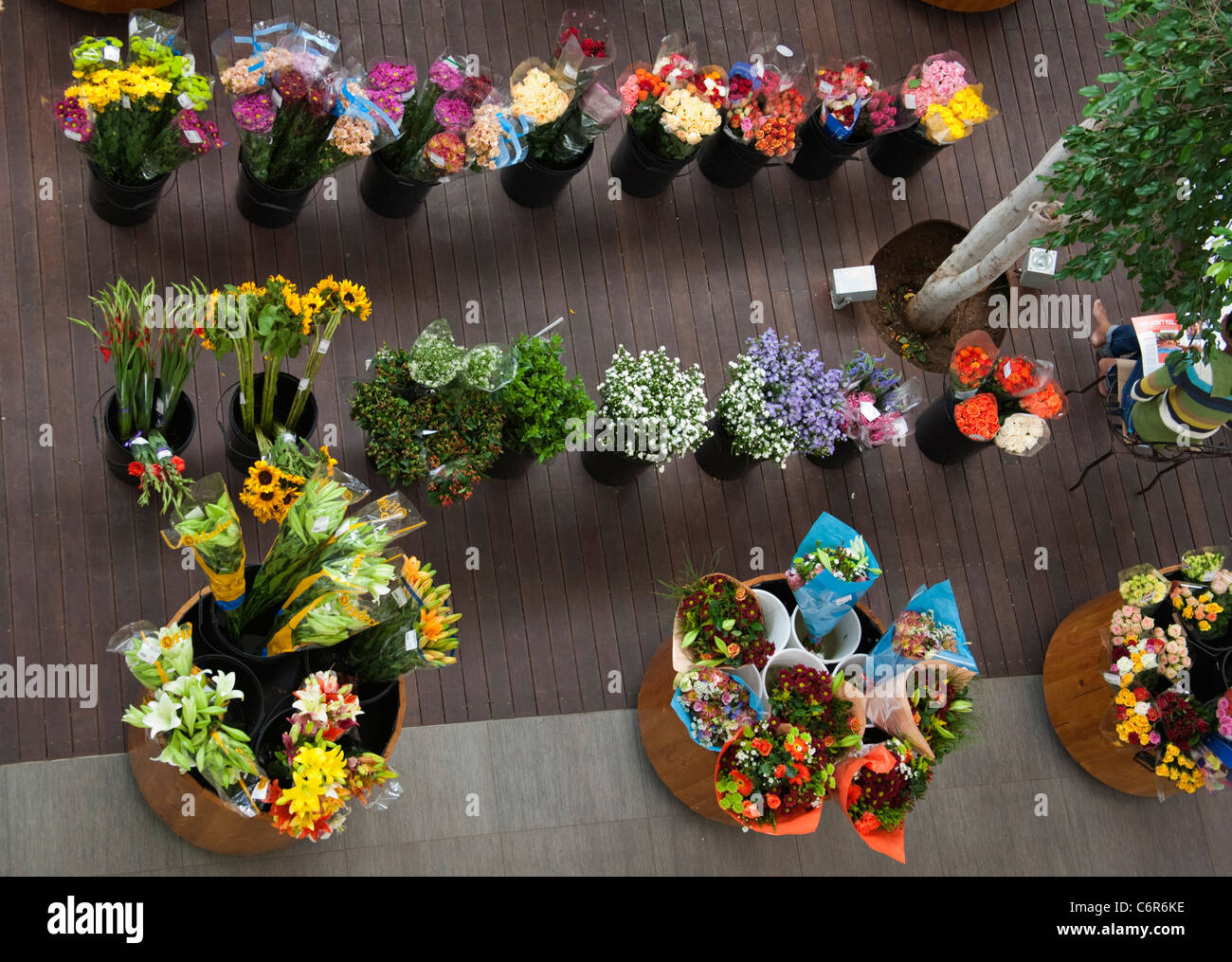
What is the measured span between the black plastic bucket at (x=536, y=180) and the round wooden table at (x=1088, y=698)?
10.6 feet

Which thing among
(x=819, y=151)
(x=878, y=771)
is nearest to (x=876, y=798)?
(x=878, y=771)

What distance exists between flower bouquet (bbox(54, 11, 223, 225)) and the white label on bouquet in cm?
224

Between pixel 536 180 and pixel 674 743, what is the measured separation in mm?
2760

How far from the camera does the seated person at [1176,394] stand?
15.3 feet

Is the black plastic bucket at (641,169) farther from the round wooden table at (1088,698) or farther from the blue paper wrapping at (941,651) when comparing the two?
the round wooden table at (1088,698)

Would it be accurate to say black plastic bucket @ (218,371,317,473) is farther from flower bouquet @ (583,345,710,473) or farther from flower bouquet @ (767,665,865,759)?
flower bouquet @ (767,665,865,759)

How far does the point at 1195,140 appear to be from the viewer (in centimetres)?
380

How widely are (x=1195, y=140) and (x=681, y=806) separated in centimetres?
330

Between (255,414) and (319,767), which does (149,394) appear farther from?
(319,767)

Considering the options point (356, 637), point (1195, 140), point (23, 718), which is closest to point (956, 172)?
point (1195, 140)

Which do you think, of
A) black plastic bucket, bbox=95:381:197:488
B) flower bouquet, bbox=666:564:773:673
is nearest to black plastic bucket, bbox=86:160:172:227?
black plastic bucket, bbox=95:381:197:488

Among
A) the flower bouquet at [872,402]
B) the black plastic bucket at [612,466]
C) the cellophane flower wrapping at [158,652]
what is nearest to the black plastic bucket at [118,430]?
the cellophane flower wrapping at [158,652]

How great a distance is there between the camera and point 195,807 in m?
4.03

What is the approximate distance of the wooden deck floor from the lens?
4734 mm
